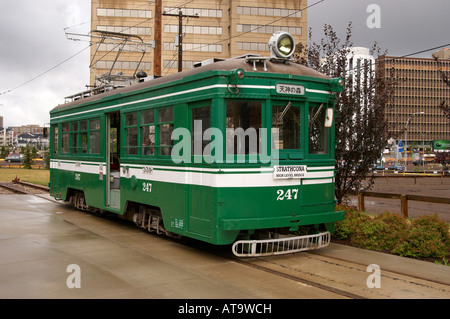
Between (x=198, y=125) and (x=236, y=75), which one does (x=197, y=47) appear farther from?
(x=236, y=75)

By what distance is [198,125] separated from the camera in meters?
8.05

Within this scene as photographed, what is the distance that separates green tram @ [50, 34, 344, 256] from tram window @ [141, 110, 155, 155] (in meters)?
0.02

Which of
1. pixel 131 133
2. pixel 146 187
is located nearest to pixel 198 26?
pixel 131 133

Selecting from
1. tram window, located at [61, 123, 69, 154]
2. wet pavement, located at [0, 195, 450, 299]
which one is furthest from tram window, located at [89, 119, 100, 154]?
wet pavement, located at [0, 195, 450, 299]

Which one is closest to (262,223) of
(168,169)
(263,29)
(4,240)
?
(168,169)

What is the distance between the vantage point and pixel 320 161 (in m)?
8.44

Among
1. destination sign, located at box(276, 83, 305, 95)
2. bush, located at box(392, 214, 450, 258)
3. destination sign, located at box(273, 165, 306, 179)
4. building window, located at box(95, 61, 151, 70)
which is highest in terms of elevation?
building window, located at box(95, 61, 151, 70)

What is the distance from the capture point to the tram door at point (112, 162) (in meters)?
11.6

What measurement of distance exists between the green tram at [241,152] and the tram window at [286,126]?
0.02 meters

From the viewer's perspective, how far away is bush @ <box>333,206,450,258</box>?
8188mm

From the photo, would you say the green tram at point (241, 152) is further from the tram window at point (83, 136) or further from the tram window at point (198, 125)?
the tram window at point (83, 136)

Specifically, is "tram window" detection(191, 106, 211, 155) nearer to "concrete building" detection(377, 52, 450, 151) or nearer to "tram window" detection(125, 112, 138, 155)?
"tram window" detection(125, 112, 138, 155)

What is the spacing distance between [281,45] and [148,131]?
3.10 meters
